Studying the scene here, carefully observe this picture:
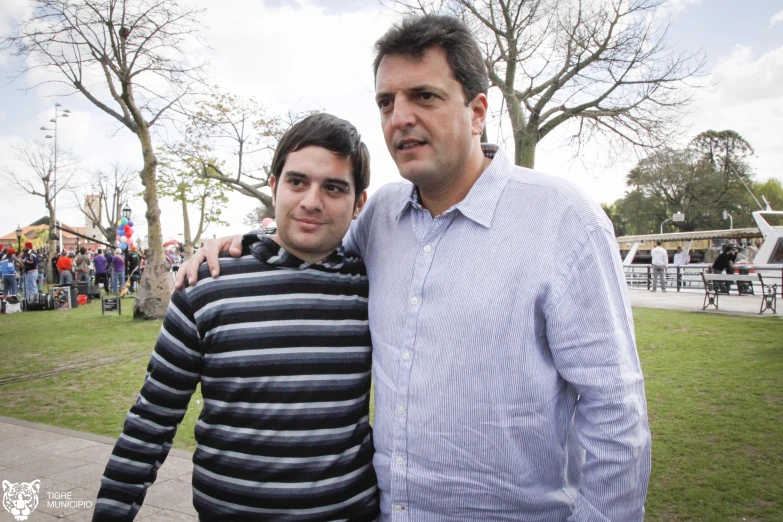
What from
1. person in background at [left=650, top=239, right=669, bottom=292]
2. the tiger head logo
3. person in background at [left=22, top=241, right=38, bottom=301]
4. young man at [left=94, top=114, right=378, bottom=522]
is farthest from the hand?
person in background at [left=22, top=241, right=38, bottom=301]

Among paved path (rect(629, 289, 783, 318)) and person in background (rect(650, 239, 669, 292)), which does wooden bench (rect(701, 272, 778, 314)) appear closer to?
paved path (rect(629, 289, 783, 318))

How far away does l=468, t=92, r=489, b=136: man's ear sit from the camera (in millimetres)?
1899

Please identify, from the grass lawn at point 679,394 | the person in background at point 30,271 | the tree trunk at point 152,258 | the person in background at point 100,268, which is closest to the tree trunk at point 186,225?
the person in background at point 100,268

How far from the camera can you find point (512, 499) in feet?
5.27

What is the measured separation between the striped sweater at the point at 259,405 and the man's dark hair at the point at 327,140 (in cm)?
49

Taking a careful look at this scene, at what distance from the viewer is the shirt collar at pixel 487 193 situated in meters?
1.75

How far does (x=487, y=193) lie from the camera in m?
1.79

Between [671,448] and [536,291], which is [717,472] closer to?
[671,448]

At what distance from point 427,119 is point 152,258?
13.5m

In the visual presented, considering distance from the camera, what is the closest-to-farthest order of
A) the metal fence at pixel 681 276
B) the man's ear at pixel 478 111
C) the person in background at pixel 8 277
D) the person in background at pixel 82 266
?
the man's ear at pixel 478 111 < the person in background at pixel 8 277 < the metal fence at pixel 681 276 < the person in background at pixel 82 266

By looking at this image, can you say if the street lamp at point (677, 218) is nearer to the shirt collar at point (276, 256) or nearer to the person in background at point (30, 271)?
the person in background at point (30, 271)

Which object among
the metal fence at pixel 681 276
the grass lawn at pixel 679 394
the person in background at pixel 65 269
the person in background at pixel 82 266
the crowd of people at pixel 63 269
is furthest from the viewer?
the person in background at pixel 82 266

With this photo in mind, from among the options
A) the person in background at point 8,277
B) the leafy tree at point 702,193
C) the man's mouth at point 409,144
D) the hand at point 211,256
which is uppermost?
the leafy tree at point 702,193

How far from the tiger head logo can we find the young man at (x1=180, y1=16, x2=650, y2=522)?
3.33 metres
